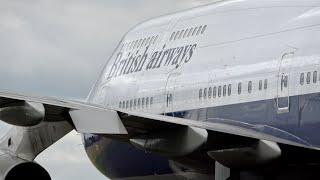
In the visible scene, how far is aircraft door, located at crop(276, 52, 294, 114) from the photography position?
2314cm

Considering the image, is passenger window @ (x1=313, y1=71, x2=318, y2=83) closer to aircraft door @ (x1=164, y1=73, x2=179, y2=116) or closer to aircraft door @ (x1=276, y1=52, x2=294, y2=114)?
aircraft door @ (x1=276, y1=52, x2=294, y2=114)

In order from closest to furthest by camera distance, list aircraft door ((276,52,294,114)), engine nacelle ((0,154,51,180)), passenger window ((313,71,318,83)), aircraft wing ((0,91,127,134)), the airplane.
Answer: aircraft wing ((0,91,127,134))
the airplane
passenger window ((313,71,318,83))
aircraft door ((276,52,294,114))
engine nacelle ((0,154,51,180))

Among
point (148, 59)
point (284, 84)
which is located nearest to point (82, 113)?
point (284, 84)

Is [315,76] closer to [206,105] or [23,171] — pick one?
[206,105]

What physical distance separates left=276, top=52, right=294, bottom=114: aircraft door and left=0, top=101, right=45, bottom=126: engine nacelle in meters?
4.84

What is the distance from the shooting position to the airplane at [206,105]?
2189 centimetres

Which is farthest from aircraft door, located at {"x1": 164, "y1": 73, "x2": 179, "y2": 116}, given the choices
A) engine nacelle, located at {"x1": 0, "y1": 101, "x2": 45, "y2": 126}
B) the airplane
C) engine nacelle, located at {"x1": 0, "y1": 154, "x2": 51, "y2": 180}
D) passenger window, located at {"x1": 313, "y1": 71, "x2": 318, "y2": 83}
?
engine nacelle, located at {"x1": 0, "y1": 101, "x2": 45, "y2": 126}

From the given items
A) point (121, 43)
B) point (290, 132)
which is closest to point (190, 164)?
point (290, 132)

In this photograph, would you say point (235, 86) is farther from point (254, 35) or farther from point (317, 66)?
point (317, 66)

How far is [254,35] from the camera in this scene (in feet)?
81.7

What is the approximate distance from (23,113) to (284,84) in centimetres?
526

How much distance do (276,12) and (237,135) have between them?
3.52m

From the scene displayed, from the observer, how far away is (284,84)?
2327cm

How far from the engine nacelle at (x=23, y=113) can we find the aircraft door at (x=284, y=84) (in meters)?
4.84
